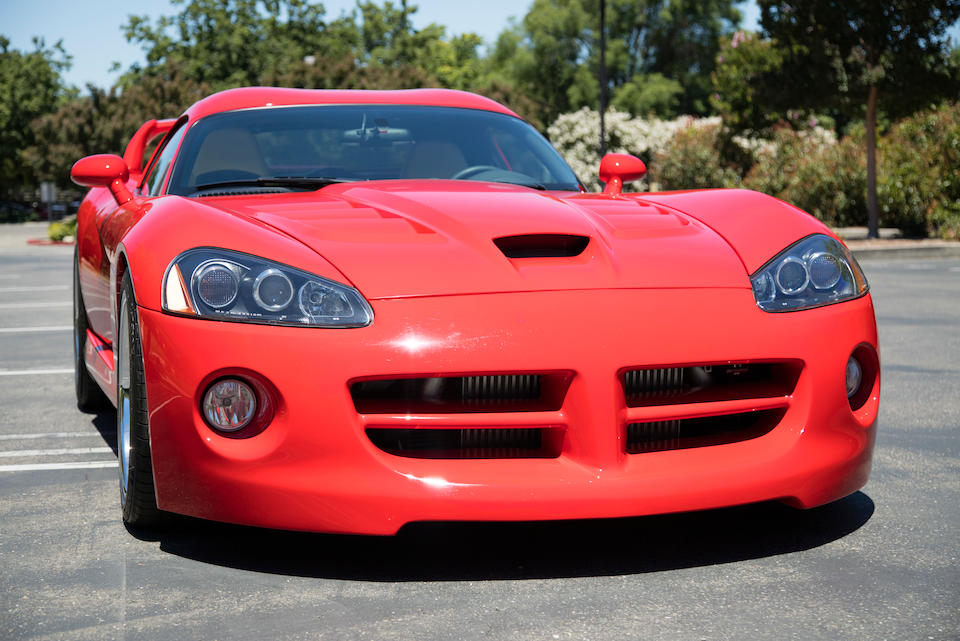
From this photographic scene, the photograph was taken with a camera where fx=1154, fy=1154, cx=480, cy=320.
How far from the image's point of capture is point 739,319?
2.88 meters

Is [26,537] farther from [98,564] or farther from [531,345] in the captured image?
[531,345]

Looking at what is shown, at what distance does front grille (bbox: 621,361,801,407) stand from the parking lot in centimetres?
42

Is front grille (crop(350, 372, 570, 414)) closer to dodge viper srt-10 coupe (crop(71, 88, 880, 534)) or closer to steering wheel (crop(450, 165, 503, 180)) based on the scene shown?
dodge viper srt-10 coupe (crop(71, 88, 880, 534))

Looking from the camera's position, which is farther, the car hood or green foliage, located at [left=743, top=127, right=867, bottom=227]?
green foliage, located at [left=743, top=127, right=867, bottom=227]

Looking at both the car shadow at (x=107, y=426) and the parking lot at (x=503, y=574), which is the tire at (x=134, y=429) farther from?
the car shadow at (x=107, y=426)

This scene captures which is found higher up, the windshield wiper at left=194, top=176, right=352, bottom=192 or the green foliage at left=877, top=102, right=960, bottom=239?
the windshield wiper at left=194, top=176, right=352, bottom=192

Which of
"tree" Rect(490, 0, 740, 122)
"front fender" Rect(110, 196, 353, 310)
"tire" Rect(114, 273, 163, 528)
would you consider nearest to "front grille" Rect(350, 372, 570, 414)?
"front fender" Rect(110, 196, 353, 310)

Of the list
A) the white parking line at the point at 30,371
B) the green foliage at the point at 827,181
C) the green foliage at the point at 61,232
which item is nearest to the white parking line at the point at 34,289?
the white parking line at the point at 30,371

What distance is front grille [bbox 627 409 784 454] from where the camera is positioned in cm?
285

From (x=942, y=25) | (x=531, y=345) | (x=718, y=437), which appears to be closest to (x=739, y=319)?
(x=718, y=437)

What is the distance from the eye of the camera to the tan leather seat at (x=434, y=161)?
4.34 m

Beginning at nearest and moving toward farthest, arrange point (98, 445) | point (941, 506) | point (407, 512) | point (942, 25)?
point (407, 512)
point (941, 506)
point (98, 445)
point (942, 25)

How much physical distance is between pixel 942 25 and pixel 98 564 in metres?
19.6

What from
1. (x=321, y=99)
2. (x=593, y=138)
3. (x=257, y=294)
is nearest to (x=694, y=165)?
(x=593, y=138)
